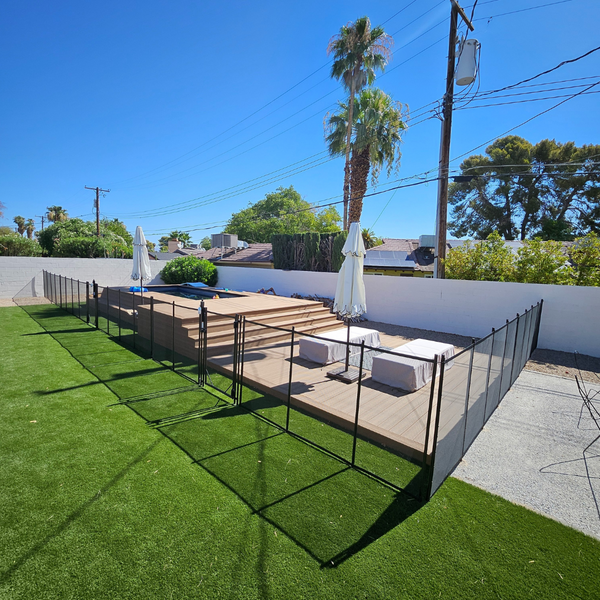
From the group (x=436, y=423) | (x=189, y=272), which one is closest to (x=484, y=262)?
(x=436, y=423)

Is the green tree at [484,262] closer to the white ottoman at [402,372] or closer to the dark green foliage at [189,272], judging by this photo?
the white ottoman at [402,372]

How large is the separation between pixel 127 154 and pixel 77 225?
12201mm

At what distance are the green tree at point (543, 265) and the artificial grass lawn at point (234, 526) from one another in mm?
9467

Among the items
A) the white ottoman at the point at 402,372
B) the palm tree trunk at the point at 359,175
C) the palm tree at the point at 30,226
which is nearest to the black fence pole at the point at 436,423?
the white ottoman at the point at 402,372

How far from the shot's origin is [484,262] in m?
11.8

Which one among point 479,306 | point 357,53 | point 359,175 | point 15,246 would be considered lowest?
point 479,306

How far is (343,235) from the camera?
17.1 metres

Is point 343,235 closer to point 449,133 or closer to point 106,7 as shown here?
point 449,133

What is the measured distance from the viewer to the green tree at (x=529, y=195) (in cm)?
2564

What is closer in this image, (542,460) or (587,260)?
(542,460)

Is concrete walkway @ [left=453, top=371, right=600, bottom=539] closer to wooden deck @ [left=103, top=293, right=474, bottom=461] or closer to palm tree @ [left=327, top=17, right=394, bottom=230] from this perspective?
wooden deck @ [left=103, top=293, right=474, bottom=461]

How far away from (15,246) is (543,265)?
1187 inches

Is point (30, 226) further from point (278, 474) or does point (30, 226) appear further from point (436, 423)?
point (436, 423)

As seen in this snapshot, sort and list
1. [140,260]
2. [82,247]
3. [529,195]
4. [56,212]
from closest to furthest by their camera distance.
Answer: [140,260], [82,247], [529,195], [56,212]
